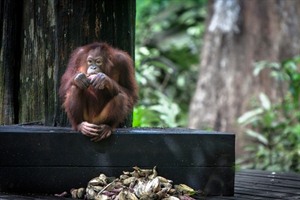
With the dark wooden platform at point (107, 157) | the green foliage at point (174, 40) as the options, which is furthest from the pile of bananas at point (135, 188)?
the green foliage at point (174, 40)

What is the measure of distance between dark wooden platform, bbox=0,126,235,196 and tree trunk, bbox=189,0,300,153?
13.8ft

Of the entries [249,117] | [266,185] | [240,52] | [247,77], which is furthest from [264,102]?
[266,185]

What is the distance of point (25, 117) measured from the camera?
3.92m

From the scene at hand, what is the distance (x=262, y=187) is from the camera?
12.6 feet

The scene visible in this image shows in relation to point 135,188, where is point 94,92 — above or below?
above

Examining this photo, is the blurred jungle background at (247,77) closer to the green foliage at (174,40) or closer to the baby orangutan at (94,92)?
the green foliage at (174,40)

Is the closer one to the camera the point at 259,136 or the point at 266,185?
the point at 266,185

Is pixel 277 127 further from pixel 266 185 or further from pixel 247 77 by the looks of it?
pixel 266 185

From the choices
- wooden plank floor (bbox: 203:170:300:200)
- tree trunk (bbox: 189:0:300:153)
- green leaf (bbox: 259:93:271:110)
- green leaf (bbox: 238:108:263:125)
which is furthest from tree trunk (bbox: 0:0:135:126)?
tree trunk (bbox: 189:0:300:153)

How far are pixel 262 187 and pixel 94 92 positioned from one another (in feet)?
3.71

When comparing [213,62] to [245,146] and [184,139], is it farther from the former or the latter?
[184,139]

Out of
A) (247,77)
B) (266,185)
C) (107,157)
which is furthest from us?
(247,77)

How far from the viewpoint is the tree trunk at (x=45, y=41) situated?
3697mm

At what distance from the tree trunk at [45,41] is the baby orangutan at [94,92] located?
0.64 feet
